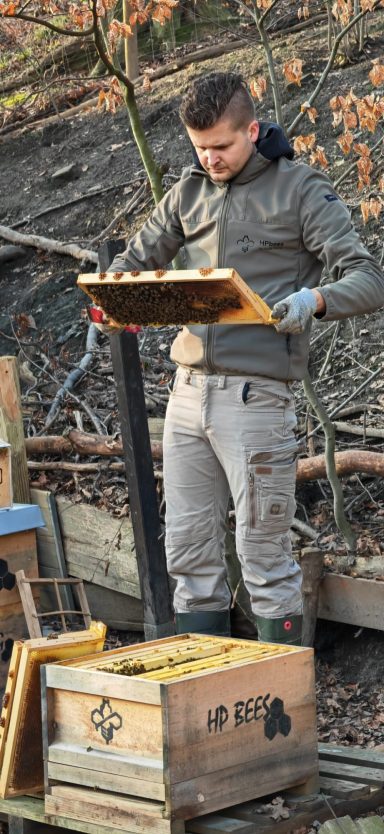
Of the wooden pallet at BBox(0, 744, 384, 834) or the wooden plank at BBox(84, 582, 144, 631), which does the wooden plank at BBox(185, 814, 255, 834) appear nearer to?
the wooden pallet at BBox(0, 744, 384, 834)

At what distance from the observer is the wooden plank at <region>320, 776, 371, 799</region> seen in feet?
11.7

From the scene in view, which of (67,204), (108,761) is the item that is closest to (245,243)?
(108,761)

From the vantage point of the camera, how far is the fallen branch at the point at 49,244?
29.0ft

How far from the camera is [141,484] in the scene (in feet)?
17.2

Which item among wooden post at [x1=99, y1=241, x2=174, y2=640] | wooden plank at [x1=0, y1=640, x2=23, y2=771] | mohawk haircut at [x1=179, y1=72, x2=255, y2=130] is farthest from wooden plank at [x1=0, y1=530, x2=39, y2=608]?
mohawk haircut at [x1=179, y1=72, x2=255, y2=130]

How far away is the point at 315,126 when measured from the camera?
29.3ft

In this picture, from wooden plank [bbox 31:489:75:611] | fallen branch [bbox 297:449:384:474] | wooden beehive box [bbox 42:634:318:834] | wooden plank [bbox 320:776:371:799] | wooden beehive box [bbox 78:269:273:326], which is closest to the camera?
wooden beehive box [bbox 42:634:318:834]

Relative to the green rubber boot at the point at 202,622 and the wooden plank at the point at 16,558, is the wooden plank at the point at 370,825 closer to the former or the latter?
the green rubber boot at the point at 202,622

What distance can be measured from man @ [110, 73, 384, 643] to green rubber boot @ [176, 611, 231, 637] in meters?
0.11

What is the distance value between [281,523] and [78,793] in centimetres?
111

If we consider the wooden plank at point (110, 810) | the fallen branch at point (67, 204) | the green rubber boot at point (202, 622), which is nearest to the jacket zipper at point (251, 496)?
the green rubber boot at point (202, 622)

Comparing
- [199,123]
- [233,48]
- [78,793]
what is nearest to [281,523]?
[78,793]

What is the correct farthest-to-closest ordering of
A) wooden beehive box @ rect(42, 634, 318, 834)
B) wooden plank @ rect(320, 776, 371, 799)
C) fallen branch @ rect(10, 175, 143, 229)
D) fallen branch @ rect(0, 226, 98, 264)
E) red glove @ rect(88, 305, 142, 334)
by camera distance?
1. fallen branch @ rect(10, 175, 143, 229)
2. fallen branch @ rect(0, 226, 98, 264)
3. red glove @ rect(88, 305, 142, 334)
4. wooden plank @ rect(320, 776, 371, 799)
5. wooden beehive box @ rect(42, 634, 318, 834)

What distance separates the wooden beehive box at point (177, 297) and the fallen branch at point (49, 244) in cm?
485
